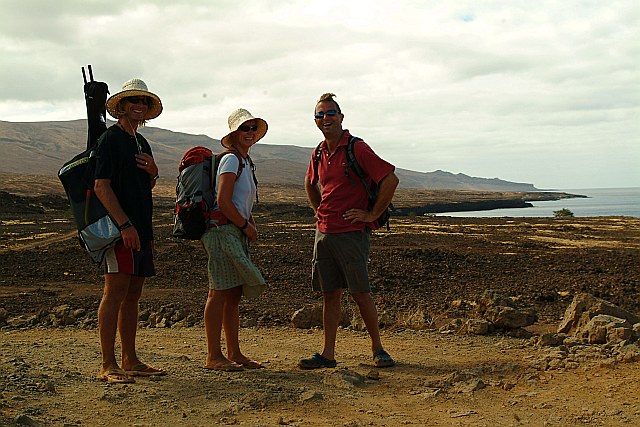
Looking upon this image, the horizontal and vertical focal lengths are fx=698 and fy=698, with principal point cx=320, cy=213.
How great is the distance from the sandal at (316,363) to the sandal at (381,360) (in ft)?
1.10

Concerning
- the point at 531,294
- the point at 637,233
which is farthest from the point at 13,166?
the point at 531,294

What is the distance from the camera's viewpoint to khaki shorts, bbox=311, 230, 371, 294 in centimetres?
542

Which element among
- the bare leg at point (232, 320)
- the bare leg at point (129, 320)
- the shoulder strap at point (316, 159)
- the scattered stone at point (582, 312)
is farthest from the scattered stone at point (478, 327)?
the bare leg at point (129, 320)

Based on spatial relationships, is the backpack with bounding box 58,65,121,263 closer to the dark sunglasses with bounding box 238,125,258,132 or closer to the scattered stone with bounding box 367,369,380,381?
the dark sunglasses with bounding box 238,125,258,132

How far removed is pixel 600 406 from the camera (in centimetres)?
440

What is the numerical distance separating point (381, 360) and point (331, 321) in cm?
50

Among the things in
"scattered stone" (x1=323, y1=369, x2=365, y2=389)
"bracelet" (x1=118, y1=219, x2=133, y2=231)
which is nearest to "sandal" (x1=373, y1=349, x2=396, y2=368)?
"scattered stone" (x1=323, y1=369, x2=365, y2=389)

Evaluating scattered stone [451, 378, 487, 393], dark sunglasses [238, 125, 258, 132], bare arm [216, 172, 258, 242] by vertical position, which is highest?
dark sunglasses [238, 125, 258, 132]

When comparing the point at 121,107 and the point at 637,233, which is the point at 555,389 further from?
the point at 637,233

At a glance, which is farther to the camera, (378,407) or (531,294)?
(531,294)

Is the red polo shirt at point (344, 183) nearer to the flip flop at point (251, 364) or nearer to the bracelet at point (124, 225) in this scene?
the flip flop at point (251, 364)

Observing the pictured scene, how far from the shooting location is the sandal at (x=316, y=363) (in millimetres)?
5465

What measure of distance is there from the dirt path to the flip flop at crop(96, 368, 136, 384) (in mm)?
78

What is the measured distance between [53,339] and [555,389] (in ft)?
15.4
